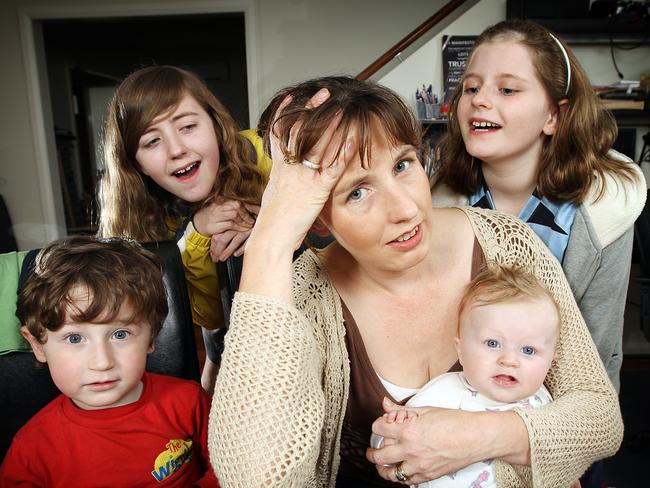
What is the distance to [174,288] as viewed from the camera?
1320mm

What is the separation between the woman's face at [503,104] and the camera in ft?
4.84

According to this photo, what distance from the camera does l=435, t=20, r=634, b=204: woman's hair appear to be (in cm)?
149

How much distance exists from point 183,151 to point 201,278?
1.36 feet

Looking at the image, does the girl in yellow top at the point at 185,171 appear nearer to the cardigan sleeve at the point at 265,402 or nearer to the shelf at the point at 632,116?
the cardigan sleeve at the point at 265,402

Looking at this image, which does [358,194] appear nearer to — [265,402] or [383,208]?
[383,208]

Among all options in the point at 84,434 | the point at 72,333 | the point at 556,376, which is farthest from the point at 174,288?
the point at 556,376

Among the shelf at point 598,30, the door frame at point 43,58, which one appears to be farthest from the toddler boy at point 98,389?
the door frame at point 43,58

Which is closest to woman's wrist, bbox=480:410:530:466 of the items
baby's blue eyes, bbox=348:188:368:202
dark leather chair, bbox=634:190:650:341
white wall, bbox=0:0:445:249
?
baby's blue eyes, bbox=348:188:368:202

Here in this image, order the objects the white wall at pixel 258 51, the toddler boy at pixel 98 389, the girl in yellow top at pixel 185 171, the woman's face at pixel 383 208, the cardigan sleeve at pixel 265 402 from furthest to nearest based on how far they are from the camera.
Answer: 1. the white wall at pixel 258 51
2. the girl in yellow top at pixel 185 171
3. the toddler boy at pixel 98 389
4. the woman's face at pixel 383 208
5. the cardigan sleeve at pixel 265 402

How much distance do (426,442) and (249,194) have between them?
3.37 ft

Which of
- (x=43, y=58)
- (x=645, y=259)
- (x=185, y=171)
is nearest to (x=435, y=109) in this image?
(x=645, y=259)

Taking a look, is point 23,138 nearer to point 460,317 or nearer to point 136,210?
point 136,210

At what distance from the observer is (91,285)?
1146mm

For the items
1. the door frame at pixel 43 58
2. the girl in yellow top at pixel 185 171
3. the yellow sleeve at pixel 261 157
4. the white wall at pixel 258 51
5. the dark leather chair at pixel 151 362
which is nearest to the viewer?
the dark leather chair at pixel 151 362
